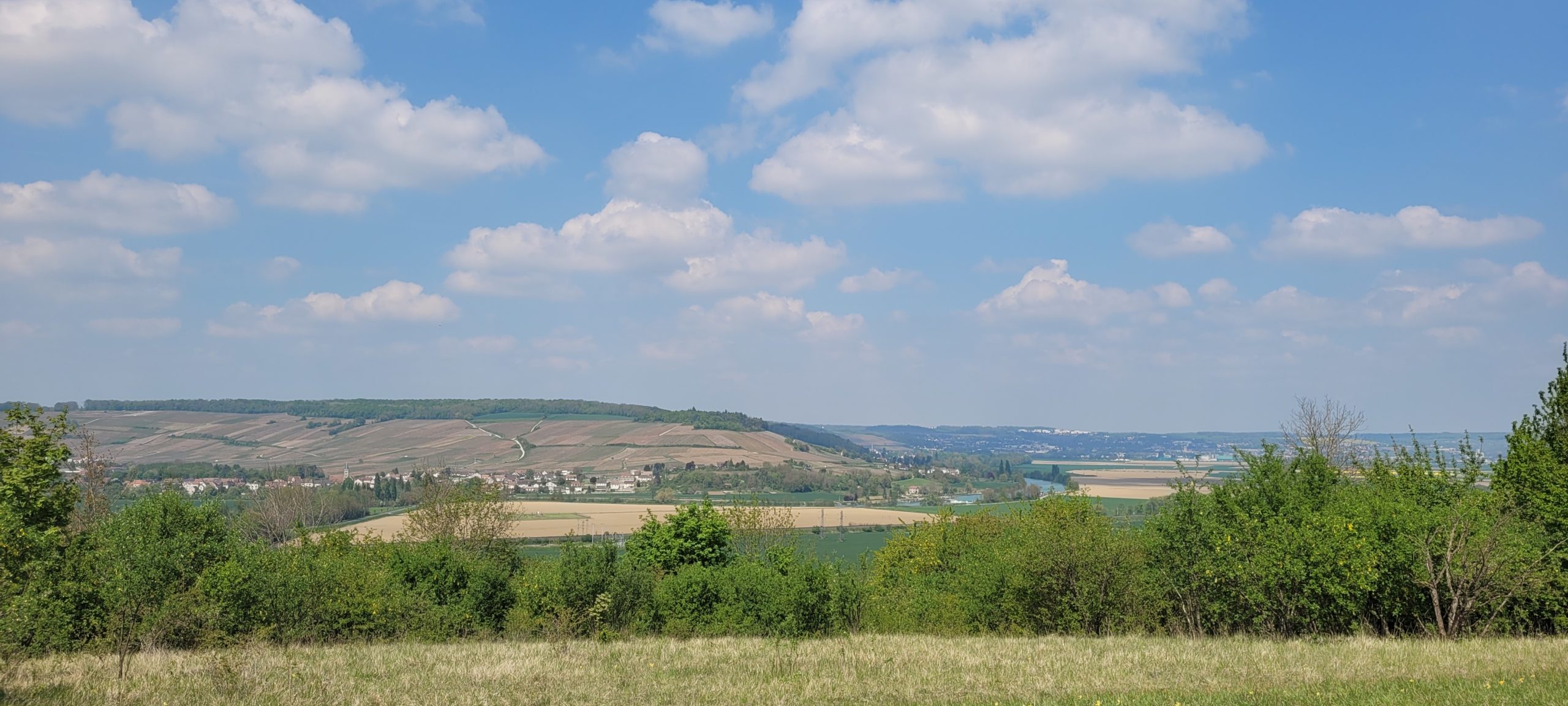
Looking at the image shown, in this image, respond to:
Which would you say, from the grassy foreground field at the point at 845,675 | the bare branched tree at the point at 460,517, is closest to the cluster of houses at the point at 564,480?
the bare branched tree at the point at 460,517

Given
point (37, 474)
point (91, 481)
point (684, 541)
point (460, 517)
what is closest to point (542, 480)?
point (460, 517)

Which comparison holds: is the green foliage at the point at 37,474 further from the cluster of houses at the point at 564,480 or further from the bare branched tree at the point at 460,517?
the cluster of houses at the point at 564,480

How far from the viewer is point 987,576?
32.3 m

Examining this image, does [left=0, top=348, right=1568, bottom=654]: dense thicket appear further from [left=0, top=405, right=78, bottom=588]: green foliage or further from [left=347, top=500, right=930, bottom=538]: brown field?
[left=347, top=500, right=930, bottom=538]: brown field

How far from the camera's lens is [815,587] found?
98.3ft

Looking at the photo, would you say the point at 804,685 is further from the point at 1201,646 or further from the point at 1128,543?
the point at 1128,543

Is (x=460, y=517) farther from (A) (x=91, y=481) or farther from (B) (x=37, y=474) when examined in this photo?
(B) (x=37, y=474)

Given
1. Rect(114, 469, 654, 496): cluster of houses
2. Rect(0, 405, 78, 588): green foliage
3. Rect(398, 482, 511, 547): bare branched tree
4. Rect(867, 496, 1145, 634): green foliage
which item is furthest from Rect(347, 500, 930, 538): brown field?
Rect(0, 405, 78, 588): green foliage

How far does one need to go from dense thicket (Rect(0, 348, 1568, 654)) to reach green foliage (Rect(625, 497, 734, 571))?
9.03m

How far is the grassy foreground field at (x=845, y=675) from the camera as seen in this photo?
14.5 metres

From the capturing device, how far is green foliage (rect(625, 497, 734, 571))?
4622cm

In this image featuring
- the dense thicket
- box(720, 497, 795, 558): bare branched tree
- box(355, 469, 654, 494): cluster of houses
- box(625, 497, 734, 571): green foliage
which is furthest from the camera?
box(355, 469, 654, 494): cluster of houses

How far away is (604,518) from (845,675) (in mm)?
115722

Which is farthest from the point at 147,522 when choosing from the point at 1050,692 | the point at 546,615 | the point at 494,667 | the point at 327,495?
the point at 327,495
